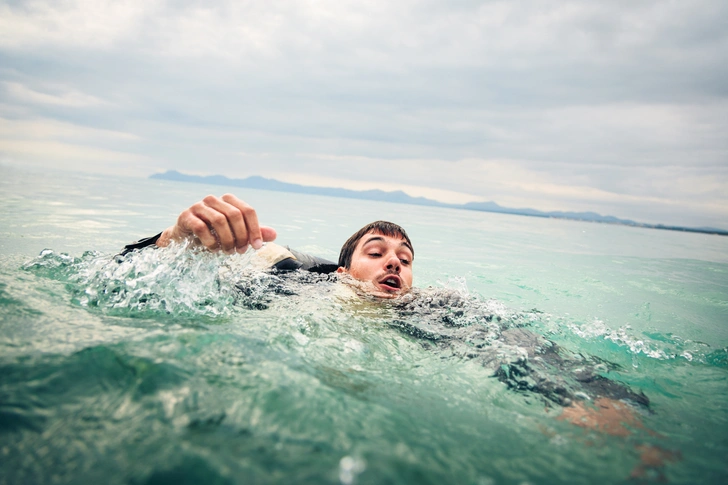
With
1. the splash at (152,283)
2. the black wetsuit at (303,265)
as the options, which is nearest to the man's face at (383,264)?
the black wetsuit at (303,265)

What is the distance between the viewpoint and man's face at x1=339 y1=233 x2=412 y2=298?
3.88m

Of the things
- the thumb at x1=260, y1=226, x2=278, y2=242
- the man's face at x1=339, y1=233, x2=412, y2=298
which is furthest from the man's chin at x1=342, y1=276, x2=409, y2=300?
the thumb at x1=260, y1=226, x2=278, y2=242

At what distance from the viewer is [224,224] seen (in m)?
2.47

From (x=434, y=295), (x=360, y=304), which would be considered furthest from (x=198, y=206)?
(x=434, y=295)

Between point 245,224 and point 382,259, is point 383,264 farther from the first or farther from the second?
point 245,224

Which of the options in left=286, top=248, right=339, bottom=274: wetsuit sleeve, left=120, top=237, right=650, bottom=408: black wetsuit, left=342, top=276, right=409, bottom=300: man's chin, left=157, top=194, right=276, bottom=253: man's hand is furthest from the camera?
left=286, top=248, right=339, bottom=274: wetsuit sleeve

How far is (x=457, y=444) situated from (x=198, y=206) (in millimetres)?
2076

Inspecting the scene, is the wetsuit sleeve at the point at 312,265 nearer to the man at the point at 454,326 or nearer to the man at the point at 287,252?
the man at the point at 287,252

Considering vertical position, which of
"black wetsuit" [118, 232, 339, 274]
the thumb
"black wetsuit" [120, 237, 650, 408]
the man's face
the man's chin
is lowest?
"black wetsuit" [120, 237, 650, 408]

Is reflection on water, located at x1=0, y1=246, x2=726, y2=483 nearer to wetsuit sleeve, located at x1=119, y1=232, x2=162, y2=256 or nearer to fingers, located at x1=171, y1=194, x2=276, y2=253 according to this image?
wetsuit sleeve, located at x1=119, y1=232, x2=162, y2=256

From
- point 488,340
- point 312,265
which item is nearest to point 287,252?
point 312,265

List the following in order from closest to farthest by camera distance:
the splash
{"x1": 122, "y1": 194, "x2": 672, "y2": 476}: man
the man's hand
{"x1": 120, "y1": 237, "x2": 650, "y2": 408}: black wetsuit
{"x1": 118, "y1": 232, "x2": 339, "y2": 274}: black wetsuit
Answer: {"x1": 122, "y1": 194, "x2": 672, "y2": 476}: man, {"x1": 120, "y1": 237, "x2": 650, "y2": 408}: black wetsuit, the man's hand, the splash, {"x1": 118, "y1": 232, "x2": 339, "y2": 274}: black wetsuit

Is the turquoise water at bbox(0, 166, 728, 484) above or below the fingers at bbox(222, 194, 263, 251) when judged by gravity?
below

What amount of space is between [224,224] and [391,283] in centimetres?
194
